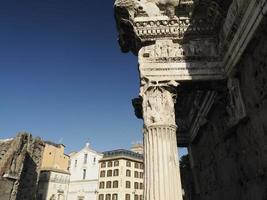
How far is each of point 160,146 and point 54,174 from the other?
161ft

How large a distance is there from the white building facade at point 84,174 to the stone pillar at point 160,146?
46.5m

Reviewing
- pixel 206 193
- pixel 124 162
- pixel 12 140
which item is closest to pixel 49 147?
pixel 124 162

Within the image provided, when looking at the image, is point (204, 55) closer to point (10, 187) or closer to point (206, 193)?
point (206, 193)

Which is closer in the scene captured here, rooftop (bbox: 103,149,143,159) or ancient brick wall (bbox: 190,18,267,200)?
ancient brick wall (bbox: 190,18,267,200)

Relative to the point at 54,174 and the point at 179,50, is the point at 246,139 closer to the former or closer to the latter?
the point at 179,50

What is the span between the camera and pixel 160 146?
605 centimetres

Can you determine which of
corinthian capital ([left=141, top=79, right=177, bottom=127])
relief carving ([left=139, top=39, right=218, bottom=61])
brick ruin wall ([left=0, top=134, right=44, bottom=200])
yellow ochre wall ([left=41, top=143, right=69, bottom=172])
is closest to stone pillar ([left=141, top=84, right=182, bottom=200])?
corinthian capital ([left=141, top=79, right=177, bottom=127])

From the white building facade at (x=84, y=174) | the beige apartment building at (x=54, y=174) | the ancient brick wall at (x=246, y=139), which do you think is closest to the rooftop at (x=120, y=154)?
the white building facade at (x=84, y=174)

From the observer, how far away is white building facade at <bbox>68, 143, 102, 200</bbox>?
50.6 m

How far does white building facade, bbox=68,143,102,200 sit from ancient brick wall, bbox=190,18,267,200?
44965mm

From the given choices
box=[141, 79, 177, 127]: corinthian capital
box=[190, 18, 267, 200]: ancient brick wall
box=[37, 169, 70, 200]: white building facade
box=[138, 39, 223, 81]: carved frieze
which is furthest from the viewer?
box=[37, 169, 70, 200]: white building facade

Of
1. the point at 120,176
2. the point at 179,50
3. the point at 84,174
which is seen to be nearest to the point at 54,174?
the point at 84,174

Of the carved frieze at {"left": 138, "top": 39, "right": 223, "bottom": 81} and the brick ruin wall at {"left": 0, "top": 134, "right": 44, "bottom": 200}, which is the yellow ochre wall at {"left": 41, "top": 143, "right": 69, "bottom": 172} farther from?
the carved frieze at {"left": 138, "top": 39, "right": 223, "bottom": 81}

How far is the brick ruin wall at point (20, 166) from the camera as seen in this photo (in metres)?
26.8
